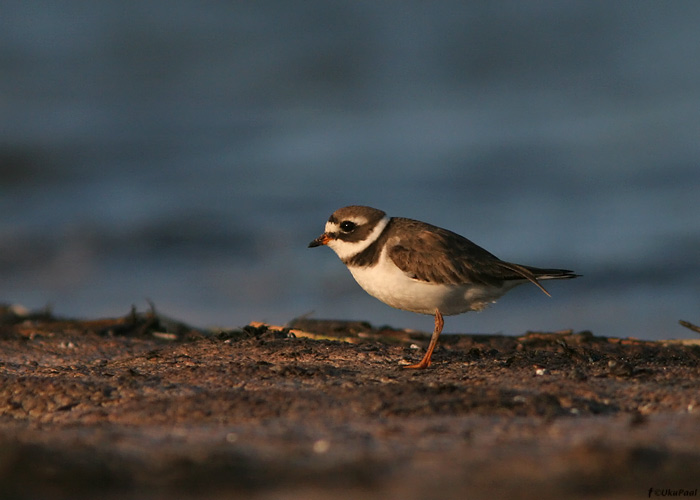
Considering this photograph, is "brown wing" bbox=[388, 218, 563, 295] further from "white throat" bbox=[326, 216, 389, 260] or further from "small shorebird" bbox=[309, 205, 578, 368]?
"white throat" bbox=[326, 216, 389, 260]

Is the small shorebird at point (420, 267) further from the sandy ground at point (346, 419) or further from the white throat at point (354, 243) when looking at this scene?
the sandy ground at point (346, 419)

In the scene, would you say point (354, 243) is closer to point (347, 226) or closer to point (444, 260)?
point (347, 226)

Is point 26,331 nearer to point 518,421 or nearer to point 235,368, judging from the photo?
point 235,368

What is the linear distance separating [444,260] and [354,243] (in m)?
0.81

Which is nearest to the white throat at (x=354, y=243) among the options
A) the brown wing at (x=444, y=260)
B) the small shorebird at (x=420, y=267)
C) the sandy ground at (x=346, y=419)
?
the small shorebird at (x=420, y=267)

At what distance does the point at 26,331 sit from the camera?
26.6ft

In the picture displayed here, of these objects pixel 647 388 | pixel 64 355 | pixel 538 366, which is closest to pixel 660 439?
pixel 647 388

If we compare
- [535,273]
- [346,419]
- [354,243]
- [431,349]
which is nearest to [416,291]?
[431,349]

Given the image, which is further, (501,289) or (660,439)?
(501,289)

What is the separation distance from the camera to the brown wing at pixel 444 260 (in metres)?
6.27

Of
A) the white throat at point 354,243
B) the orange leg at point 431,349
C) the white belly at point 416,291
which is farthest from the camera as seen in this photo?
the white throat at point 354,243

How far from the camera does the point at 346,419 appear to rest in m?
3.97

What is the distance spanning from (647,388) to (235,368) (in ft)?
8.61

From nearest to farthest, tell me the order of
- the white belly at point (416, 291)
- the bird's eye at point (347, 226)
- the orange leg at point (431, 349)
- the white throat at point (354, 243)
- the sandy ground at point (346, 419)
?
the sandy ground at point (346, 419) < the orange leg at point (431, 349) < the white belly at point (416, 291) < the white throat at point (354, 243) < the bird's eye at point (347, 226)
